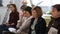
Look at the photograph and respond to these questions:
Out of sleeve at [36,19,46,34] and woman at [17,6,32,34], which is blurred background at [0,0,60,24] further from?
sleeve at [36,19,46,34]

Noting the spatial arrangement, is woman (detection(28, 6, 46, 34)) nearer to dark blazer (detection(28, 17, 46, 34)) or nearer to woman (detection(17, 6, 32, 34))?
dark blazer (detection(28, 17, 46, 34))

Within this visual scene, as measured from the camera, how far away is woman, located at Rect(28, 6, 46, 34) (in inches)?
117

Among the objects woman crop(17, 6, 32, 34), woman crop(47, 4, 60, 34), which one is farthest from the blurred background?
woman crop(47, 4, 60, 34)

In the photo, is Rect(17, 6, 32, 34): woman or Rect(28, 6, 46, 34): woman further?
Rect(17, 6, 32, 34): woman

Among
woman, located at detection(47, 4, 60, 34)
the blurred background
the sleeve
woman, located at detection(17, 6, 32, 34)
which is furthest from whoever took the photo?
the blurred background

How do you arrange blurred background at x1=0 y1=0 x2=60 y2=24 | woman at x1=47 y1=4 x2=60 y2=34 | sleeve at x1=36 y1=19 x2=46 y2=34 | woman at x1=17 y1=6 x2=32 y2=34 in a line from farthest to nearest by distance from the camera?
blurred background at x1=0 y1=0 x2=60 y2=24 < woman at x1=17 y1=6 x2=32 y2=34 < sleeve at x1=36 y1=19 x2=46 y2=34 < woman at x1=47 y1=4 x2=60 y2=34

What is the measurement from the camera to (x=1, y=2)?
242 inches

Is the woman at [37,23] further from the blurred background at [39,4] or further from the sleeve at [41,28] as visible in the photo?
the blurred background at [39,4]

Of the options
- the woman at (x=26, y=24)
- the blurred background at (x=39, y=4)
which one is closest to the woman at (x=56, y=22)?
the woman at (x=26, y=24)

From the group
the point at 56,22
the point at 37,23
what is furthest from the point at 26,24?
the point at 56,22

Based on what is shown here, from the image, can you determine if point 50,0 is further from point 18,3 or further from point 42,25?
point 42,25

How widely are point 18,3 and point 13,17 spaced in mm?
1353

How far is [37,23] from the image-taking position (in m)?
3.03

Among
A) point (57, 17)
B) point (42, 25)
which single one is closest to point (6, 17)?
point (42, 25)
